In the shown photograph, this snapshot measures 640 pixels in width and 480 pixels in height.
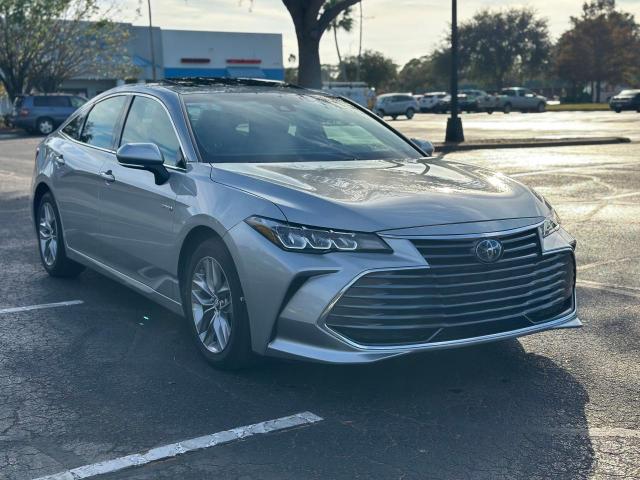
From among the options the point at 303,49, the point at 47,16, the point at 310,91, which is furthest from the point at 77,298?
the point at 47,16

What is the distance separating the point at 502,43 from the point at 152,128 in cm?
8744

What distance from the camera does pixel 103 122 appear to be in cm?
666

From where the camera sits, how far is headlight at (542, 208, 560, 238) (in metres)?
4.66

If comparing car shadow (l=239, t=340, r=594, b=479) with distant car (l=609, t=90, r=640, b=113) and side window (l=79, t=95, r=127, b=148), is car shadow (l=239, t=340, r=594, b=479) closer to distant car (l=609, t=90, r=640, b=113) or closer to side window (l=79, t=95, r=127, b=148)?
side window (l=79, t=95, r=127, b=148)

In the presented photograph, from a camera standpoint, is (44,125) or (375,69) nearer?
(44,125)

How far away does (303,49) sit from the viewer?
70.9 feet

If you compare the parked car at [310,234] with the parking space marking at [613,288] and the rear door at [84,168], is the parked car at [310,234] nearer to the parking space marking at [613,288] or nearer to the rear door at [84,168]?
the rear door at [84,168]

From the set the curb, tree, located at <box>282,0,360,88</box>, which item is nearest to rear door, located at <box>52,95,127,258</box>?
tree, located at <box>282,0,360,88</box>

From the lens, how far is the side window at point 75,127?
7.09 meters

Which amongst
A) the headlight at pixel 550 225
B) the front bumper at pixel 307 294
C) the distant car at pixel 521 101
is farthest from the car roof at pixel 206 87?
the distant car at pixel 521 101

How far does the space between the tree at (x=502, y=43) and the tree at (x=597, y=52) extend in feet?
19.7

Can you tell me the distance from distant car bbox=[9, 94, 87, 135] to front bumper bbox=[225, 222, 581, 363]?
110ft

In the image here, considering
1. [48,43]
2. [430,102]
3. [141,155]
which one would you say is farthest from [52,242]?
[430,102]

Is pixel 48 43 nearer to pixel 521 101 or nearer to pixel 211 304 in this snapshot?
pixel 521 101
